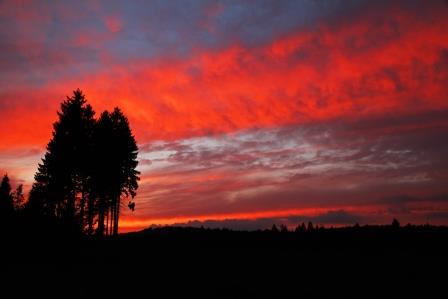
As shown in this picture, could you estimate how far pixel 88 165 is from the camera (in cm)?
4319

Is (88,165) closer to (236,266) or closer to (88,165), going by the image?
(88,165)

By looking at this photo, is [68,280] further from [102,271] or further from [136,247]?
[136,247]

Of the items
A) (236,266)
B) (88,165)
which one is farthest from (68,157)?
(236,266)

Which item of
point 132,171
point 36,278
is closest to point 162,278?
point 36,278

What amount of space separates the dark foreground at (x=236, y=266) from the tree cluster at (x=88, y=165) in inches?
291

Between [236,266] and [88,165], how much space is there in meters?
22.0

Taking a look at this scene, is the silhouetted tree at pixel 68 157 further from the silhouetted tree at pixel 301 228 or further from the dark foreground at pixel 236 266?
the silhouetted tree at pixel 301 228

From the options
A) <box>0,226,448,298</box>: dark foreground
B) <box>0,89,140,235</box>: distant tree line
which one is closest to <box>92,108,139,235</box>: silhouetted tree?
<box>0,89,140,235</box>: distant tree line

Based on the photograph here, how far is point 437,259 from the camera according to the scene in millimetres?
29016

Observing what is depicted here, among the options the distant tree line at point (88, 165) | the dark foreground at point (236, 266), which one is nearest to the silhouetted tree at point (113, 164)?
the distant tree line at point (88, 165)

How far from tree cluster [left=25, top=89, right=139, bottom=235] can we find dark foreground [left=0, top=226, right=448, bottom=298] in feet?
24.3

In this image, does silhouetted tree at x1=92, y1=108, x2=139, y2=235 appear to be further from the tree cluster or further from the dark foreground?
the dark foreground

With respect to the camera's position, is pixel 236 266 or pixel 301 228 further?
pixel 301 228

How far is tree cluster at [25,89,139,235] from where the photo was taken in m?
41.7
